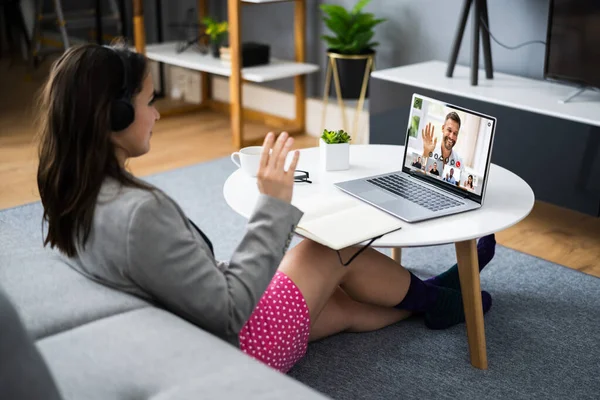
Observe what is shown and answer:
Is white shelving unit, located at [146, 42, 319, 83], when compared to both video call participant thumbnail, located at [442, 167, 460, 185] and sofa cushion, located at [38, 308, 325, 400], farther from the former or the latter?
sofa cushion, located at [38, 308, 325, 400]

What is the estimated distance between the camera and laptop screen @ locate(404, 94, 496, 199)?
1958 millimetres

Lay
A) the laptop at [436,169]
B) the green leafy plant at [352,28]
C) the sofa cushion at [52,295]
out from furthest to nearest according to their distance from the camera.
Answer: the green leafy plant at [352,28] < the laptop at [436,169] < the sofa cushion at [52,295]

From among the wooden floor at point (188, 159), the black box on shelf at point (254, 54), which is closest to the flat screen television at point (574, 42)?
the wooden floor at point (188, 159)

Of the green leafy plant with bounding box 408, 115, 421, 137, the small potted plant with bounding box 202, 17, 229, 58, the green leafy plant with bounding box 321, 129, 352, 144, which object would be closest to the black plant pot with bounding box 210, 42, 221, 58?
the small potted plant with bounding box 202, 17, 229, 58

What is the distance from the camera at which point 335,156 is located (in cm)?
225

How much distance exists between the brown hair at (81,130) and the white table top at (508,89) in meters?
1.86

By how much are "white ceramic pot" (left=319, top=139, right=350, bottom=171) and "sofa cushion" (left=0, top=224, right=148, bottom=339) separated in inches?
32.7

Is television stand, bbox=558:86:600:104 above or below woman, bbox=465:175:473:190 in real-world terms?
above

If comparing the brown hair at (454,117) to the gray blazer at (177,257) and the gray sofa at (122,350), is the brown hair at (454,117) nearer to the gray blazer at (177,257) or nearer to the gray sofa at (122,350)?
the gray blazer at (177,257)

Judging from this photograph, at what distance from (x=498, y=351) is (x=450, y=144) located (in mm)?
602

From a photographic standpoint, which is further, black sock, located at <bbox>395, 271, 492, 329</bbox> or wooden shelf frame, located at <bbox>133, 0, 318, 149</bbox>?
wooden shelf frame, located at <bbox>133, 0, 318, 149</bbox>

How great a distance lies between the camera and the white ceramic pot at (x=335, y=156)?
225 centimetres

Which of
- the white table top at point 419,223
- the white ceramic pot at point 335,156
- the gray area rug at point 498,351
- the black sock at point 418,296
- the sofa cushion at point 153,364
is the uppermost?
the white ceramic pot at point 335,156

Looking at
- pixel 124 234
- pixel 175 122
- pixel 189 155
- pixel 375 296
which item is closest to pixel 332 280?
pixel 375 296
